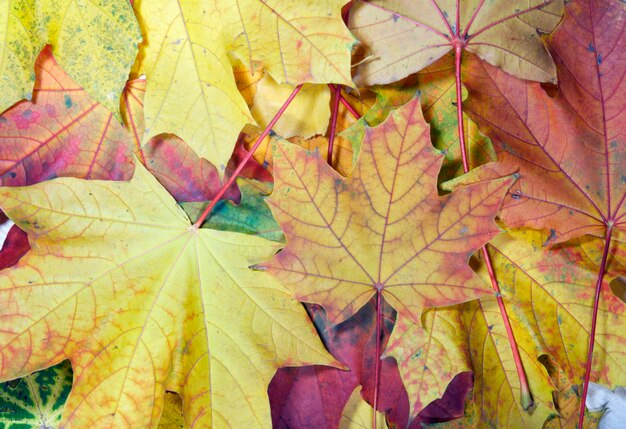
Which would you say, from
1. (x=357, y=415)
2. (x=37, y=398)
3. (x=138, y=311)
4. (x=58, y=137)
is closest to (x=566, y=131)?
(x=357, y=415)

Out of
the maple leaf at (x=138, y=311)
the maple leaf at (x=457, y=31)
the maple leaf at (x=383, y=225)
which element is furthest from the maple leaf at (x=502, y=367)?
the maple leaf at (x=457, y=31)

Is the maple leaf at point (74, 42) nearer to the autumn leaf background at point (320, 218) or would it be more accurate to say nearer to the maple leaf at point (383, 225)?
the autumn leaf background at point (320, 218)

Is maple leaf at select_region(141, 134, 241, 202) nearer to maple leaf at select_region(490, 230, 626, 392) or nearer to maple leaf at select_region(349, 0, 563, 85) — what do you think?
maple leaf at select_region(349, 0, 563, 85)

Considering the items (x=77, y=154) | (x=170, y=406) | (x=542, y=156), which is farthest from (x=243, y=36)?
(x=170, y=406)

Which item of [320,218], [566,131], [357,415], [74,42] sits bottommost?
[357,415]

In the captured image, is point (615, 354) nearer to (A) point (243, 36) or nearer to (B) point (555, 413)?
(B) point (555, 413)

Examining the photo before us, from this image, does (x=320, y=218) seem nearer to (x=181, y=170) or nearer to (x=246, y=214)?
(x=246, y=214)

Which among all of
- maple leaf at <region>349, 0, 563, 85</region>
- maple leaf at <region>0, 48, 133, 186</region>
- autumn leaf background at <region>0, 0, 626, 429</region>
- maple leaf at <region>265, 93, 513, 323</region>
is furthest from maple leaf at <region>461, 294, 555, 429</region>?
maple leaf at <region>0, 48, 133, 186</region>
